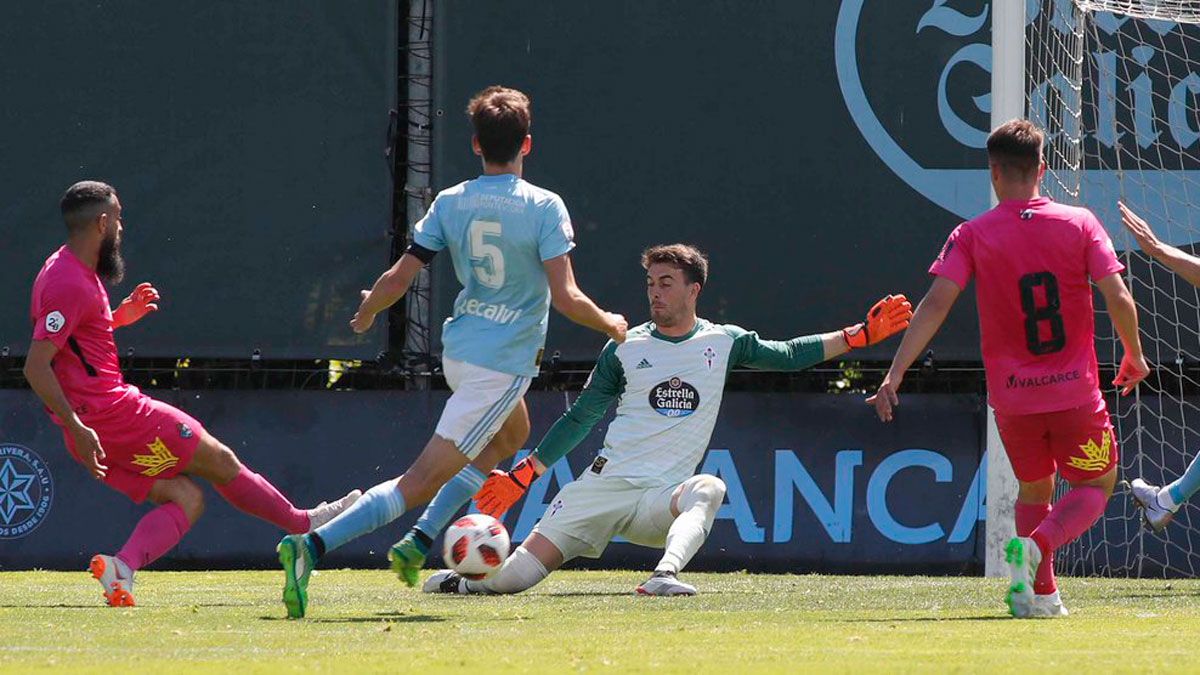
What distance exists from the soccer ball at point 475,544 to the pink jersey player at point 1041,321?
1623 millimetres

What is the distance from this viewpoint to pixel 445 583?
8266 millimetres

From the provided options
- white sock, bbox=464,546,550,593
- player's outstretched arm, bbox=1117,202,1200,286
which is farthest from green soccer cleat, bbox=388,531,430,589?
player's outstretched arm, bbox=1117,202,1200,286

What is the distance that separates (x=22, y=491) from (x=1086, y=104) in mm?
7114

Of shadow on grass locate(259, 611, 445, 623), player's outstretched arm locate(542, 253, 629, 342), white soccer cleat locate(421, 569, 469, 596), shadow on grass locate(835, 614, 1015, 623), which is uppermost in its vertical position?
player's outstretched arm locate(542, 253, 629, 342)

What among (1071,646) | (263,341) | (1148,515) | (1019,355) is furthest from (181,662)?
(263,341)

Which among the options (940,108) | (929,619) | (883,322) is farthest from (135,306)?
(940,108)

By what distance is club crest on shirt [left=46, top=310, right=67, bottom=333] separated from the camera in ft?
24.9

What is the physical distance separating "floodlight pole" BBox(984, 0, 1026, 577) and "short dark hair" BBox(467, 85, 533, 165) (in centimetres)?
394

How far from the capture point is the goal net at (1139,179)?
11.1 meters

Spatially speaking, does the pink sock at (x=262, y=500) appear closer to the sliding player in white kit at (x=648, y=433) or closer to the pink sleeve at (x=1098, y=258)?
the sliding player in white kit at (x=648, y=433)

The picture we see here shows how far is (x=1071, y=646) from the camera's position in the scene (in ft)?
17.9

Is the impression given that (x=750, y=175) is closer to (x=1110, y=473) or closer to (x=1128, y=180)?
(x=1128, y=180)

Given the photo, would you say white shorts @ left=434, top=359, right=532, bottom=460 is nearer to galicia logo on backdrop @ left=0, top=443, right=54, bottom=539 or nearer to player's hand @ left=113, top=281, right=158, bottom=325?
player's hand @ left=113, top=281, right=158, bottom=325

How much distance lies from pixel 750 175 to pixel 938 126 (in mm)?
1236
